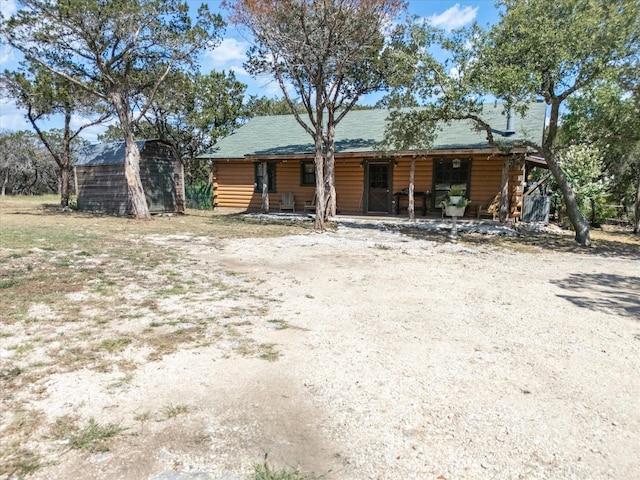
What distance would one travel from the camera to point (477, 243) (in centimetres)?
1019

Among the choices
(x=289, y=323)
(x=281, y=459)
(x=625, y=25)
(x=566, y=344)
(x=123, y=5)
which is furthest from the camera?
(x=123, y=5)

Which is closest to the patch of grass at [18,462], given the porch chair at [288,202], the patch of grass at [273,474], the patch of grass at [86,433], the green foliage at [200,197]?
the patch of grass at [86,433]

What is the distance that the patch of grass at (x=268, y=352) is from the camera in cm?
344

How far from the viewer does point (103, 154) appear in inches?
698

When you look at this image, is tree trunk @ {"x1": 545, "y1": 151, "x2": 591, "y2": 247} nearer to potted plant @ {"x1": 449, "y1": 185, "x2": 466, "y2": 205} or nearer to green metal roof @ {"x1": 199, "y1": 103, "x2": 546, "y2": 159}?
green metal roof @ {"x1": 199, "y1": 103, "x2": 546, "y2": 159}

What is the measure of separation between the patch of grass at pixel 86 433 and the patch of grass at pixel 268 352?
1258 millimetres

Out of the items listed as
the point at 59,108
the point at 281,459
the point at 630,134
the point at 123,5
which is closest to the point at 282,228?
the point at 123,5

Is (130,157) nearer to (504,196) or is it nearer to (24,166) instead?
(504,196)

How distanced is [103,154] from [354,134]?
10830 millimetres

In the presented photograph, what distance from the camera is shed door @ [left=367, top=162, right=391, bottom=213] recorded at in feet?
52.3

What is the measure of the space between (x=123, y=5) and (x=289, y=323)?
12.1 meters

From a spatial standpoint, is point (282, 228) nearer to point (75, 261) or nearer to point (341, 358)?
point (75, 261)

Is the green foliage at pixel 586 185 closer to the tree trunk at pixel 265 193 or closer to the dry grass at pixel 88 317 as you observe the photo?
the tree trunk at pixel 265 193

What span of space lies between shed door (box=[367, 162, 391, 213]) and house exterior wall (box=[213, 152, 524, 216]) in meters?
0.24
